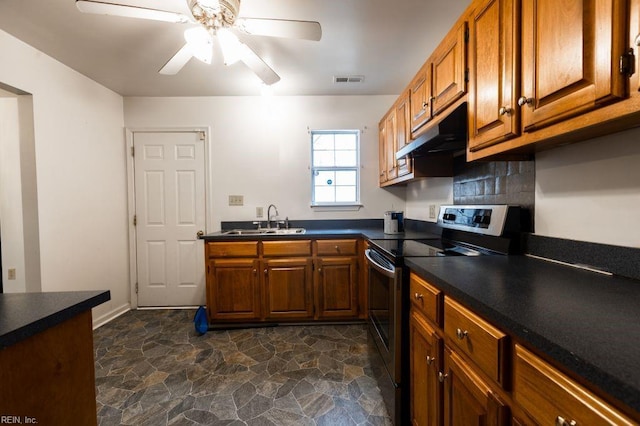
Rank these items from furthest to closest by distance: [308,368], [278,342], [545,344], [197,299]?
[197,299]
[278,342]
[308,368]
[545,344]

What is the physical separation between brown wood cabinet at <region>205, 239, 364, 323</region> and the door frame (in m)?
0.81

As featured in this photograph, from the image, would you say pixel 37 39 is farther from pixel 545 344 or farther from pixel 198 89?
pixel 545 344

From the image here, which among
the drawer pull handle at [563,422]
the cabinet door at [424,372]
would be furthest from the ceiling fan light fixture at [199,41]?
the drawer pull handle at [563,422]

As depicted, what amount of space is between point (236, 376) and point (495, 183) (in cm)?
216

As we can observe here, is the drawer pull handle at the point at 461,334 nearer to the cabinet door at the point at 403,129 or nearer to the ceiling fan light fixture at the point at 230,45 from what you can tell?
the cabinet door at the point at 403,129

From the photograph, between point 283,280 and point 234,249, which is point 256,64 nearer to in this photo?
point 234,249

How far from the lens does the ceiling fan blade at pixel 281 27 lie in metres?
1.42

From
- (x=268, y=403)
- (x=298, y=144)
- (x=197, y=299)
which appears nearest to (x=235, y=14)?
(x=298, y=144)

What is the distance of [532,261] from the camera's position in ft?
3.80

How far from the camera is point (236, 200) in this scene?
3025 mm

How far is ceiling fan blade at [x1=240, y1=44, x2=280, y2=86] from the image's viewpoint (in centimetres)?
167

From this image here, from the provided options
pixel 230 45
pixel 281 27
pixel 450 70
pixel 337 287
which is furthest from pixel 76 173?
pixel 450 70

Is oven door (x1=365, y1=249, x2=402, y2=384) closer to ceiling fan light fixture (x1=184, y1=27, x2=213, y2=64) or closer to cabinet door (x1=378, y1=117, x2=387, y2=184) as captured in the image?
cabinet door (x1=378, y1=117, x2=387, y2=184)

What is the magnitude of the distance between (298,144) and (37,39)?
229cm
